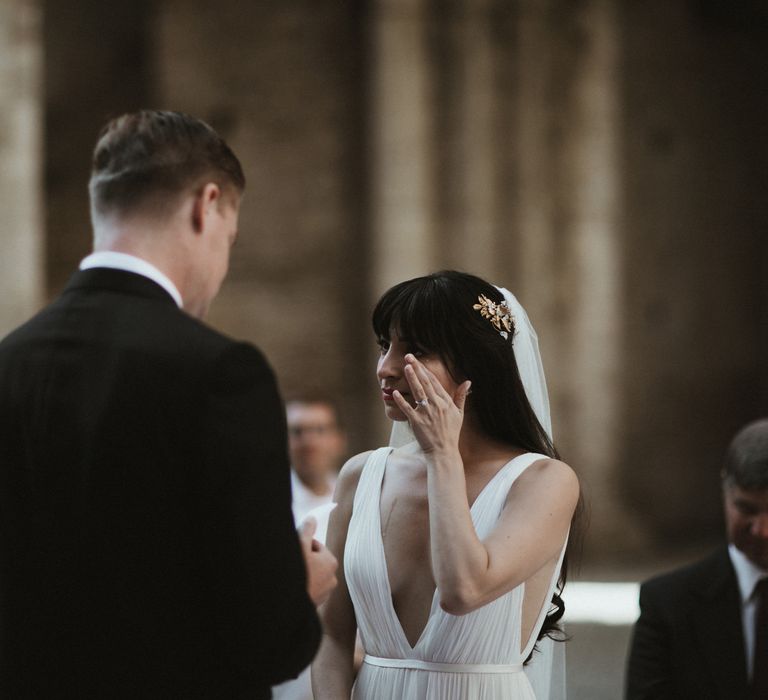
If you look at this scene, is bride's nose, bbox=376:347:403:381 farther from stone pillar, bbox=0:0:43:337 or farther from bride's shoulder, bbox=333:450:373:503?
stone pillar, bbox=0:0:43:337

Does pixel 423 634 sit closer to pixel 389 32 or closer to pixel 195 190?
pixel 195 190

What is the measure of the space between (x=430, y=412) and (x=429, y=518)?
0.31 meters

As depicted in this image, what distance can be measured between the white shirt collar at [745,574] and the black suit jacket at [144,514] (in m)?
1.85

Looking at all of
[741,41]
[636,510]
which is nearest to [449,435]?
[636,510]

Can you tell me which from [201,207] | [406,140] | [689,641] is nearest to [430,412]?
[201,207]

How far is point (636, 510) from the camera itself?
13.2 m

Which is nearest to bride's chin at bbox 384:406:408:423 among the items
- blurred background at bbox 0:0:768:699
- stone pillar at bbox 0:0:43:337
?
stone pillar at bbox 0:0:43:337

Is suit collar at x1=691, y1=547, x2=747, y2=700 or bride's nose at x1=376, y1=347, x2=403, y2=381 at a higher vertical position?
bride's nose at x1=376, y1=347, x2=403, y2=381

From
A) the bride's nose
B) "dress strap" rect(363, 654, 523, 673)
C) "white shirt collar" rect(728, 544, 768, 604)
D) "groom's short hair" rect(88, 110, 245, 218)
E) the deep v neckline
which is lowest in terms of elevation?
"white shirt collar" rect(728, 544, 768, 604)

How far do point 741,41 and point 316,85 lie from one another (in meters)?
6.16

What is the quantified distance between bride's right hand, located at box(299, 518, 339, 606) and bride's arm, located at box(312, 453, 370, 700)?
0.63 m

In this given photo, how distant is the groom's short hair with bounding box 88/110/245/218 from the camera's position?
6.97 feet

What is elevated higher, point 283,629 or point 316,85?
point 316,85

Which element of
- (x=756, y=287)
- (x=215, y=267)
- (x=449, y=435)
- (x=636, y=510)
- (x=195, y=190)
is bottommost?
(x=636, y=510)
